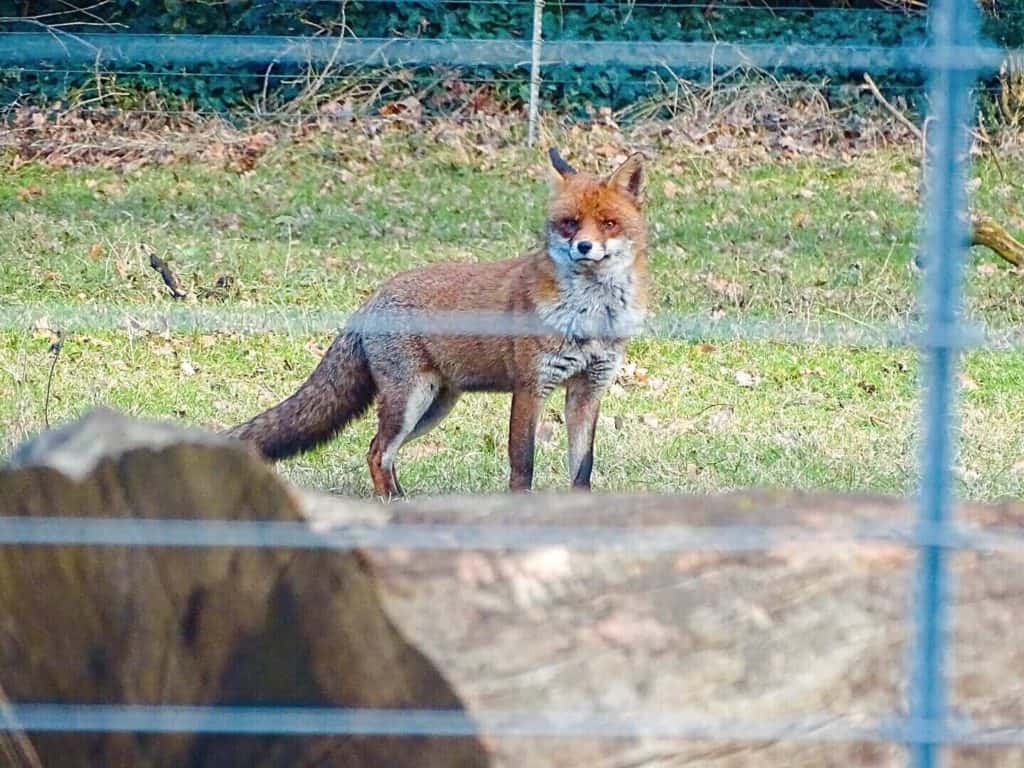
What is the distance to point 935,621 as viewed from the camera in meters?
2.27

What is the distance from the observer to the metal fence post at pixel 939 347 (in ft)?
7.25

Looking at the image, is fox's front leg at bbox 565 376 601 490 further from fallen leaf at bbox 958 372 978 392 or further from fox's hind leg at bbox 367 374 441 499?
fallen leaf at bbox 958 372 978 392

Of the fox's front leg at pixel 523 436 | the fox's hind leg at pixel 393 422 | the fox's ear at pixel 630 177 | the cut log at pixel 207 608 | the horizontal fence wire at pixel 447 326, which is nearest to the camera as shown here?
the horizontal fence wire at pixel 447 326

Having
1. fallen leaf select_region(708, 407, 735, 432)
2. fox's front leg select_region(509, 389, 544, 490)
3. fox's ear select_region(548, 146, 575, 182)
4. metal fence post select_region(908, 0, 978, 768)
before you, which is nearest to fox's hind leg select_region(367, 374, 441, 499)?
fox's front leg select_region(509, 389, 544, 490)

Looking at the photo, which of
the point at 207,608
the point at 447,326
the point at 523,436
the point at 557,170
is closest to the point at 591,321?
the point at 523,436

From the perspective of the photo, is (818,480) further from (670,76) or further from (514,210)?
(670,76)

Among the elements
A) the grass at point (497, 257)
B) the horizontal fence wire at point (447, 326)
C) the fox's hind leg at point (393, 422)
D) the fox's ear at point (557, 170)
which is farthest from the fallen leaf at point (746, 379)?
the fox's hind leg at point (393, 422)

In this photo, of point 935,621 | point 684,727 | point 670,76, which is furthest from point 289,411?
point 670,76

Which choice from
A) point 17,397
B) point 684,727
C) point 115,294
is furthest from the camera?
point 115,294

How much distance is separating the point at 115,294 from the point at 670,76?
6.31 m

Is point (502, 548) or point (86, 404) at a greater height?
point (502, 548)

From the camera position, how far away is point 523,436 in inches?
265

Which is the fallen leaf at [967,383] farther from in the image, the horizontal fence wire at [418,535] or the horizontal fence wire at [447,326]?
the horizontal fence wire at [418,535]

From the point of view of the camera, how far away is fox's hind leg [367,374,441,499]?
22.8 ft
